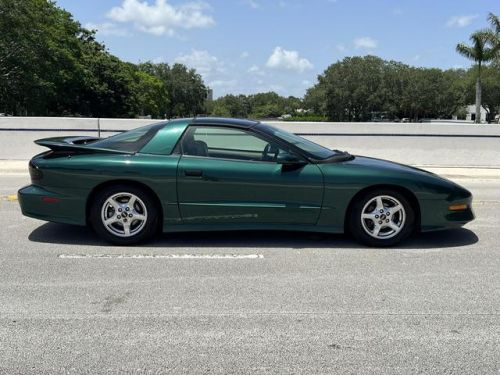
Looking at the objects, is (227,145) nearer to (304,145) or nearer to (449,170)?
(304,145)

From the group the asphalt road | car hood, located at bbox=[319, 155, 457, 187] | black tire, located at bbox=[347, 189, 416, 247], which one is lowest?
the asphalt road

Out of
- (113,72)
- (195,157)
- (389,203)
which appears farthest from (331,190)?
(113,72)

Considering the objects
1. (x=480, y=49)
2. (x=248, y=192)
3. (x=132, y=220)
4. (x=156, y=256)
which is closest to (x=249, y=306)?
(x=156, y=256)

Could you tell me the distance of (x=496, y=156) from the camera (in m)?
14.1

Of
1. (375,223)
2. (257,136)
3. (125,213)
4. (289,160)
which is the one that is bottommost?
(375,223)

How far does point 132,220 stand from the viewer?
5691 millimetres

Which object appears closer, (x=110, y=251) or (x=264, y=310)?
(x=264, y=310)

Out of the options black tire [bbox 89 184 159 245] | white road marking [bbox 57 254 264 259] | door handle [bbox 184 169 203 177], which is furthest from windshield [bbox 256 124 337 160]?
black tire [bbox 89 184 159 245]

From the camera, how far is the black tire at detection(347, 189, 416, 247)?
18.5 feet

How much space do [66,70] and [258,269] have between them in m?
45.8

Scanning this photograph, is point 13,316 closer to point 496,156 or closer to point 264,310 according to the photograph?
point 264,310

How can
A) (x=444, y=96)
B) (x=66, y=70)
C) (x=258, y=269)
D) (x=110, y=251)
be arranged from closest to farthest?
1. (x=258, y=269)
2. (x=110, y=251)
3. (x=66, y=70)
4. (x=444, y=96)

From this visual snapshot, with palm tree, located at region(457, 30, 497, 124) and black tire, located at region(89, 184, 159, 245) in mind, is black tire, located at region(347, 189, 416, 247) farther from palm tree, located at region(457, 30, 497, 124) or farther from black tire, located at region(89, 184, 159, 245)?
palm tree, located at region(457, 30, 497, 124)

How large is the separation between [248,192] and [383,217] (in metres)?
1.46
